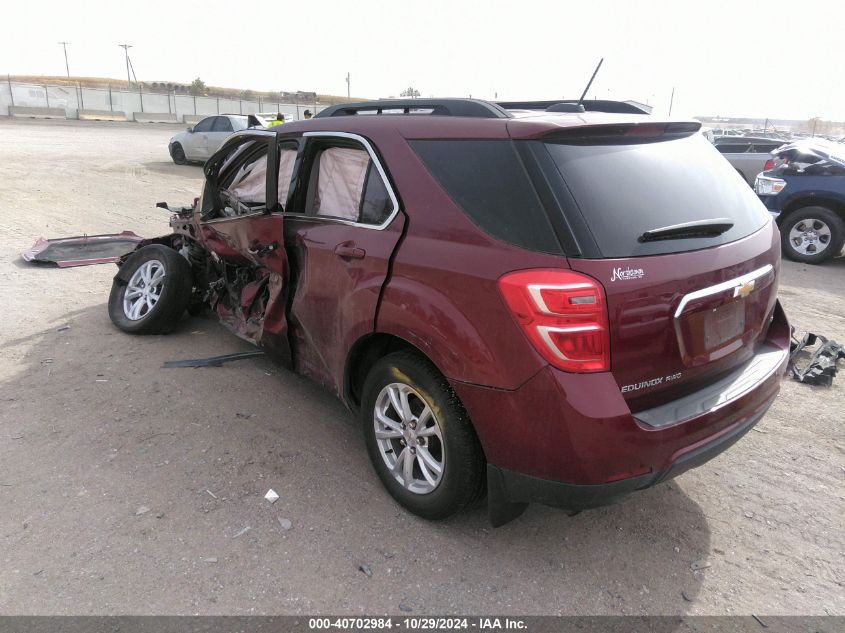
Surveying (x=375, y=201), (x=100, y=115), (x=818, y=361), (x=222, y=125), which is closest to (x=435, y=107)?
(x=375, y=201)

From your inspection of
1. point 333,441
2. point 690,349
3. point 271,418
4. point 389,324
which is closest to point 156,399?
point 271,418

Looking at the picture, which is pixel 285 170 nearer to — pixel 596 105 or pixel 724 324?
pixel 596 105

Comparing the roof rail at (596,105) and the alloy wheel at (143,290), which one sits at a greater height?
the roof rail at (596,105)

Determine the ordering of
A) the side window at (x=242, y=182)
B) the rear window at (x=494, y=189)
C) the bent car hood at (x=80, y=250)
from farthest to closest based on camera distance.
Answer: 1. the bent car hood at (x=80, y=250)
2. the side window at (x=242, y=182)
3. the rear window at (x=494, y=189)

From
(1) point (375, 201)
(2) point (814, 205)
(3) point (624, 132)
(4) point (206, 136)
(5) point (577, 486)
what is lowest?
(5) point (577, 486)

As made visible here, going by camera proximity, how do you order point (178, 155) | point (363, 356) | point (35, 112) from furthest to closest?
point (35, 112), point (178, 155), point (363, 356)

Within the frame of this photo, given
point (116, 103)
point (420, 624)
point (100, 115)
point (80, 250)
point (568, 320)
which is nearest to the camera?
point (568, 320)

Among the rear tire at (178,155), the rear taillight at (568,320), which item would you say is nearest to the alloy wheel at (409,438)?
the rear taillight at (568,320)

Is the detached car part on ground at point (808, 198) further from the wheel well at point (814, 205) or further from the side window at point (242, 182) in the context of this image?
the side window at point (242, 182)

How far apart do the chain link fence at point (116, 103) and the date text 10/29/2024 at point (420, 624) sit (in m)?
43.6

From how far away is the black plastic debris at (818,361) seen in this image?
4441 millimetres

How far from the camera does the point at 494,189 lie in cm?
247

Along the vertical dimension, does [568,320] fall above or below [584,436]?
above

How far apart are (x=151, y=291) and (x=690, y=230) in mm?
4369
